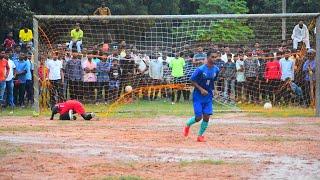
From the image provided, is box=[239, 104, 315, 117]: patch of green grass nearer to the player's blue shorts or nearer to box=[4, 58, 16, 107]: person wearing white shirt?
box=[4, 58, 16, 107]: person wearing white shirt

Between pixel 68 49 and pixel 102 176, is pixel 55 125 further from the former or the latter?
pixel 102 176

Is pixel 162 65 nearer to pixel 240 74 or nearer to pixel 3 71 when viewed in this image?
pixel 240 74

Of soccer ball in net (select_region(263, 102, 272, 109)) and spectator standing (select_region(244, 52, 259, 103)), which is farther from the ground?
spectator standing (select_region(244, 52, 259, 103))

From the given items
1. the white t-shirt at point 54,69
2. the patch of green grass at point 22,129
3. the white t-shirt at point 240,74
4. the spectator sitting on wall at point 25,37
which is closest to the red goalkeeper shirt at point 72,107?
the patch of green grass at point 22,129

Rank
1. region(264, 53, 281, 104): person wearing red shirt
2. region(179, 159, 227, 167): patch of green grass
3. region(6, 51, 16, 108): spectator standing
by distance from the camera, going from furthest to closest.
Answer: region(264, 53, 281, 104): person wearing red shirt < region(6, 51, 16, 108): spectator standing < region(179, 159, 227, 167): patch of green grass

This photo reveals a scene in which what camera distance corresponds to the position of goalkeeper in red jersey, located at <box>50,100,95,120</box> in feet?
70.3

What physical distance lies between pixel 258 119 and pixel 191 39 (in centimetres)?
545

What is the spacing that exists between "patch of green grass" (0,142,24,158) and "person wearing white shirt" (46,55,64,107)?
1028 cm

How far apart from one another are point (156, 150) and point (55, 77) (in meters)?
12.0

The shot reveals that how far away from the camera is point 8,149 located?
14562 mm

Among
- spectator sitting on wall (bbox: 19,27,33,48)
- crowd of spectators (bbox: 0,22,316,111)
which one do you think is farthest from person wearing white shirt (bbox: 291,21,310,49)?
spectator sitting on wall (bbox: 19,27,33,48)

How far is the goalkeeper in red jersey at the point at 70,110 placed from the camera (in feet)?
70.3

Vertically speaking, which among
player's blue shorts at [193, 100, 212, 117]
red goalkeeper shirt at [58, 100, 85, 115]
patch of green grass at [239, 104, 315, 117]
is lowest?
patch of green grass at [239, 104, 315, 117]

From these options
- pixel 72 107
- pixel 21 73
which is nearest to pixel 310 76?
pixel 72 107
